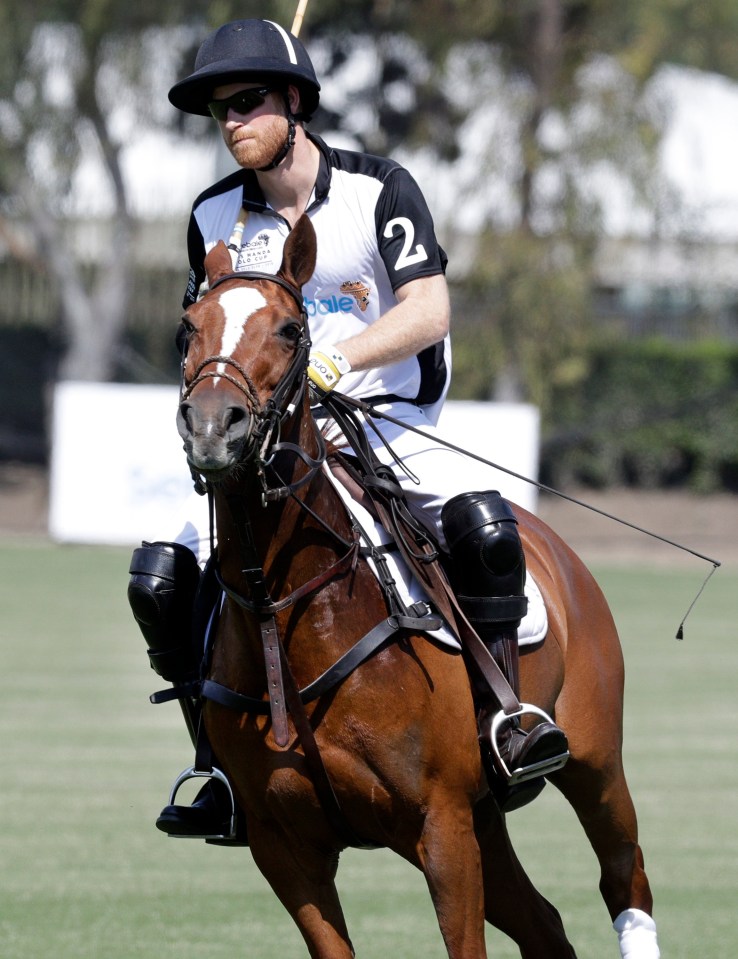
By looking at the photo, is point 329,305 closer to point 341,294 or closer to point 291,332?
point 341,294

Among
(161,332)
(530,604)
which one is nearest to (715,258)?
(161,332)

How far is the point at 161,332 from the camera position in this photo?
29.9 m

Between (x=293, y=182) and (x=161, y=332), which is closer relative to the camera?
(x=293, y=182)

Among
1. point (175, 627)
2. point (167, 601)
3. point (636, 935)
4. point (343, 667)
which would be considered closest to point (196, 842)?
point (636, 935)

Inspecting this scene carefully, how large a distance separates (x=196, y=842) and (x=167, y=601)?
12.9 ft

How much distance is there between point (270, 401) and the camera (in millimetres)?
3771

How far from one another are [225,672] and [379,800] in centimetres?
55

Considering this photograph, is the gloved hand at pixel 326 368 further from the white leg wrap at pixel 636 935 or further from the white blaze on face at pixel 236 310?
the white leg wrap at pixel 636 935

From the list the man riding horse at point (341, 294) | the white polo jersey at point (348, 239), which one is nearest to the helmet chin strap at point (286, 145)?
the man riding horse at point (341, 294)

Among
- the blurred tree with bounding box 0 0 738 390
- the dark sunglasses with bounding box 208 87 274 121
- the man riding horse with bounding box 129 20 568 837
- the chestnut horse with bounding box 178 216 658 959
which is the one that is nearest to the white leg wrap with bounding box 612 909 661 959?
the man riding horse with bounding box 129 20 568 837

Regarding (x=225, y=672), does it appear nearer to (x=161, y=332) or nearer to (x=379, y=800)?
(x=379, y=800)

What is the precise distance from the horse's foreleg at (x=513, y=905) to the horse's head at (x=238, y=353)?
77.1 inches

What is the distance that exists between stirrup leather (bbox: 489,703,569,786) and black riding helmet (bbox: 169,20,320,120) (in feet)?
6.00

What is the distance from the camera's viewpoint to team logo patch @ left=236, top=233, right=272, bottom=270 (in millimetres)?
4578
